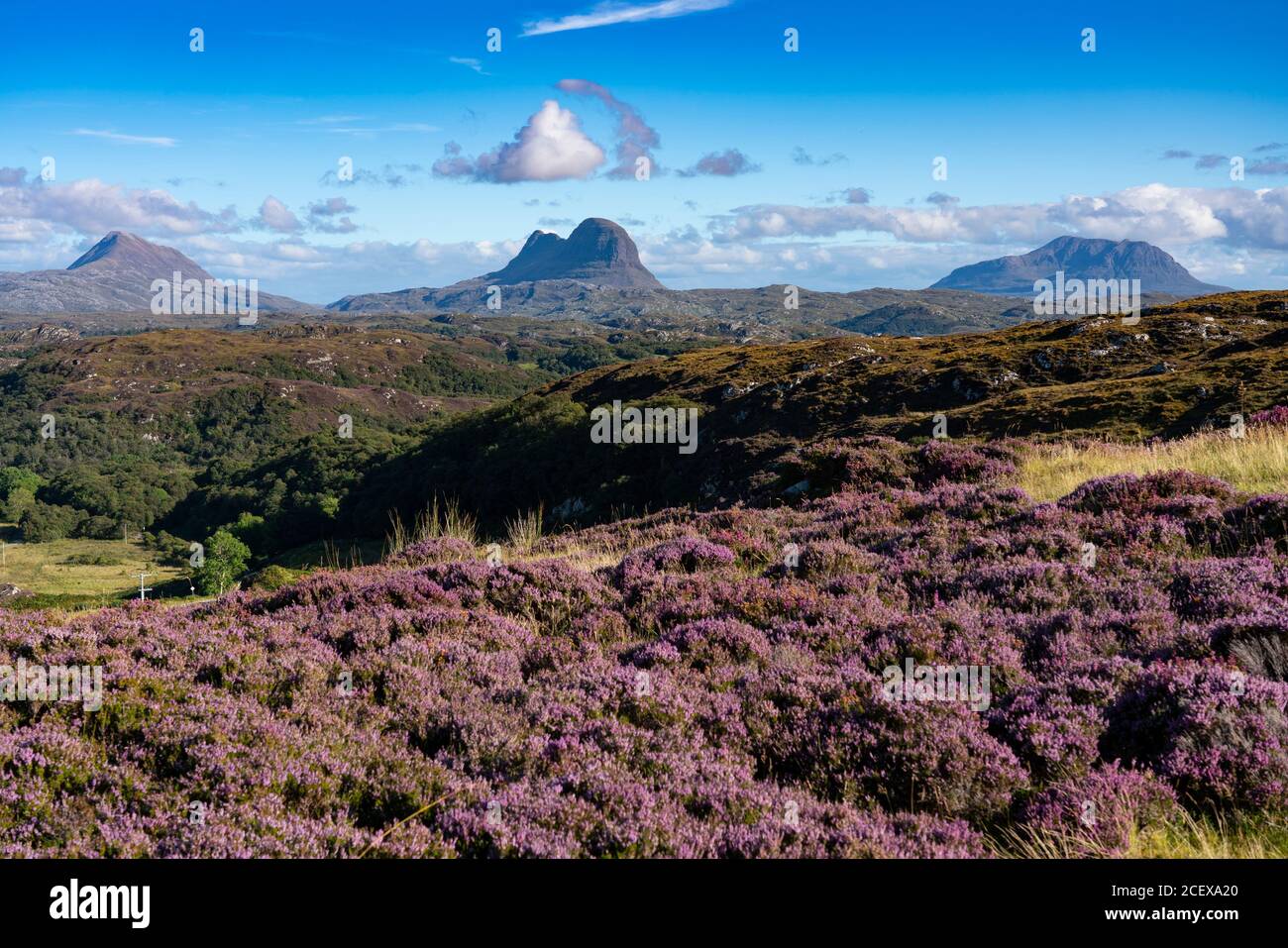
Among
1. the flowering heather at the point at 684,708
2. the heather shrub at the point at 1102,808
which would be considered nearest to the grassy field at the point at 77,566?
the flowering heather at the point at 684,708

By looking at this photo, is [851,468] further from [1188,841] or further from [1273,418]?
[1188,841]

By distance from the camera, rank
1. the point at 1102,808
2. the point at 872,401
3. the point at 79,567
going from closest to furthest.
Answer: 1. the point at 1102,808
2. the point at 872,401
3. the point at 79,567

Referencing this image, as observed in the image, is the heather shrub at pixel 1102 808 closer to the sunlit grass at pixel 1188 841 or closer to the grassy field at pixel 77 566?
the sunlit grass at pixel 1188 841

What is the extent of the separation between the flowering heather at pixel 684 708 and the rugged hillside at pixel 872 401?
9.25 m

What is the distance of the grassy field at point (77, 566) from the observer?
326 feet

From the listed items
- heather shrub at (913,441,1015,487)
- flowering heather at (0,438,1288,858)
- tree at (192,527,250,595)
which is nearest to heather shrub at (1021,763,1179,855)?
flowering heather at (0,438,1288,858)

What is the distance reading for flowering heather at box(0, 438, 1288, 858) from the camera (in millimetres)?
4270

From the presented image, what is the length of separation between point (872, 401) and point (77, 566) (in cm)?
12856

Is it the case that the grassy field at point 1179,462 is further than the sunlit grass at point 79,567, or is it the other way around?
the sunlit grass at point 79,567

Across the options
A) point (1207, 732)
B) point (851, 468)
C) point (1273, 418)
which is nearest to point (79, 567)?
point (851, 468)

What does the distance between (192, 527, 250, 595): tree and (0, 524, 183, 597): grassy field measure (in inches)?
436

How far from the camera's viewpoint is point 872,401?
43906 millimetres
